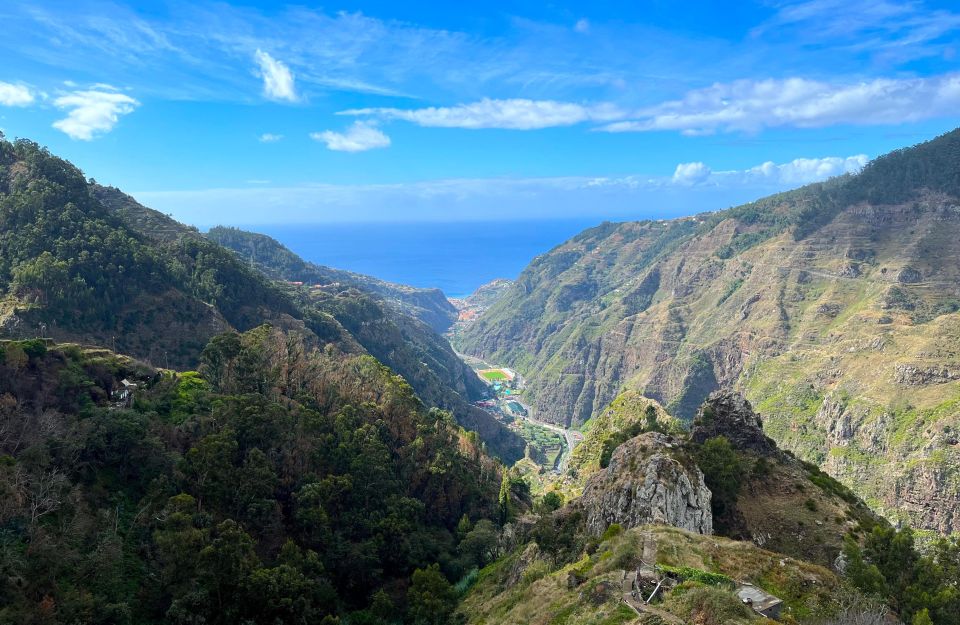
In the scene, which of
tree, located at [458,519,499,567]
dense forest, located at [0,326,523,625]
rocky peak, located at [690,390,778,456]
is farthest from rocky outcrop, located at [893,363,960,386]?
tree, located at [458,519,499,567]

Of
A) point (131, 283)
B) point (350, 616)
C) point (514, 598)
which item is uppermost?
point (131, 283)

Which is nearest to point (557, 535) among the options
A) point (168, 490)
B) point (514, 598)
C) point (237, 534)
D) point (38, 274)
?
point (514, 598)

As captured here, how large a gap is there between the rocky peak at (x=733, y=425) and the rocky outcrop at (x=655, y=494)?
36.9ft

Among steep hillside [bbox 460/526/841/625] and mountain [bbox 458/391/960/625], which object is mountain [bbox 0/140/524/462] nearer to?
mountain [bbox 458/391/960/625]

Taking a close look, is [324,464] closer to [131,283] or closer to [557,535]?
[557,535]

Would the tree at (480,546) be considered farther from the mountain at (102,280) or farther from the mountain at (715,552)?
the mountain at (102,280)

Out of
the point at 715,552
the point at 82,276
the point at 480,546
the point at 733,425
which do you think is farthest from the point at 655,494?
the point at 82,276

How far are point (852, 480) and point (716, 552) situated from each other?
9585 centimetres

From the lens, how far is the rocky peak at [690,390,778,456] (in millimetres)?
50719

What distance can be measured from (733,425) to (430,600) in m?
32.9

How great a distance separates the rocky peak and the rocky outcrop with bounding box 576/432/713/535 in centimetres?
1125

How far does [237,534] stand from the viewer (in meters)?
31.1

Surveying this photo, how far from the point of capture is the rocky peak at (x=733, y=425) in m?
50.7

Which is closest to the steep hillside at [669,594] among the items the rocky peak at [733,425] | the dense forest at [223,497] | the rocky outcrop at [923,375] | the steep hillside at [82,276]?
the dense forest at [223,497]
